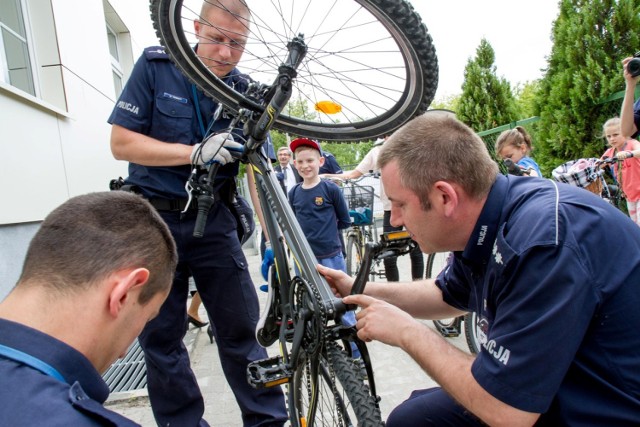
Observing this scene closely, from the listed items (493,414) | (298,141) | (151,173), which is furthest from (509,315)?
(298,141)

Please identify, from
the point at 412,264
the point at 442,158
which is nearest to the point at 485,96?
the point at 412,264

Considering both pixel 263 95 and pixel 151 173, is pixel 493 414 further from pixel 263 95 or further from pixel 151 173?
pixel 151 173

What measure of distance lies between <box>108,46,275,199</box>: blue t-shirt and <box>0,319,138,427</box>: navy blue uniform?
1126mm

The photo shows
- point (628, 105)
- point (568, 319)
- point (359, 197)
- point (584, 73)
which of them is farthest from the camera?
point (584, 73)

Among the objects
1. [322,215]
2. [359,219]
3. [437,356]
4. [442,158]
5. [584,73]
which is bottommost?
[359,219]

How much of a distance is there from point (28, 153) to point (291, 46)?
274 centimetres

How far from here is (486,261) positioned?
1.23 m

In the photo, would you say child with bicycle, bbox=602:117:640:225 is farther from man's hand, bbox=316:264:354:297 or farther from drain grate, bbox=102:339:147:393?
drain grate, bbox=102:339:147:393

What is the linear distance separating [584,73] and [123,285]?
25.5 feet

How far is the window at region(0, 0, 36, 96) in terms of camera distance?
348 cm

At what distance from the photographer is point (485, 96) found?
468 inches

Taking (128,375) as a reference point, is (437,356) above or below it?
above

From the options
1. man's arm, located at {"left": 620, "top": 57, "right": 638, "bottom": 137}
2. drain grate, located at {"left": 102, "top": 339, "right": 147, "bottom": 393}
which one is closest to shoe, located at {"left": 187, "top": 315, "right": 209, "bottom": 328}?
drain grate, located at {"left": 102, "top": 339, "right": 147, "bottom": 393}

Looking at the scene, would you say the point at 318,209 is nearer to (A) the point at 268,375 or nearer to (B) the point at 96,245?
(A) the point at 268,375
